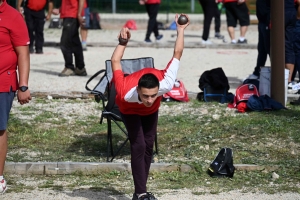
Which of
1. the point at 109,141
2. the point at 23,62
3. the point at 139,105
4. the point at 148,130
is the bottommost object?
the point at 109,141

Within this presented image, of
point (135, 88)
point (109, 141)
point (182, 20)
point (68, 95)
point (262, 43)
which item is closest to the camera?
point (135, 88)

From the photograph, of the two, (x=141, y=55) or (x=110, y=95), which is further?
(x=141, y=55)

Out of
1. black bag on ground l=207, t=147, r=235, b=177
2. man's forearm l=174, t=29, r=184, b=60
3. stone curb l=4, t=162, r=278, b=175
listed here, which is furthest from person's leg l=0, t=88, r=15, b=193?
black bag on ground l=207, t=147, r=235, b=177

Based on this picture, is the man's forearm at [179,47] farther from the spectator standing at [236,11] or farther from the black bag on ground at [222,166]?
the spectator standing at [236,11]

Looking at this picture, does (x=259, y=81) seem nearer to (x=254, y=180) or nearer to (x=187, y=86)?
(x=187, y=86)

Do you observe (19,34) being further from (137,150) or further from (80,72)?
(80,72)

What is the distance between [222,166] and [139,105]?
4.82 feet

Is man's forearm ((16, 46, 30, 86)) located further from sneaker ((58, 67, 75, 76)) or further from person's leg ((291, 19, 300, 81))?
sneaker ((58, 67, 75, 76))

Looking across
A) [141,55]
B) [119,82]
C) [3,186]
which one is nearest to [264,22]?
[141,55]

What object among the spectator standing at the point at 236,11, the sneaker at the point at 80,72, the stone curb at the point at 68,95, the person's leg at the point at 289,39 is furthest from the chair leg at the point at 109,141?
the spectator standing at the point at 236,11

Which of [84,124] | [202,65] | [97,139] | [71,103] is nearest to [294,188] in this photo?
[97,139]

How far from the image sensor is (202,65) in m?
15.2

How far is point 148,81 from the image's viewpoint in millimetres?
5715

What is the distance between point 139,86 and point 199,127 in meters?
3.30
